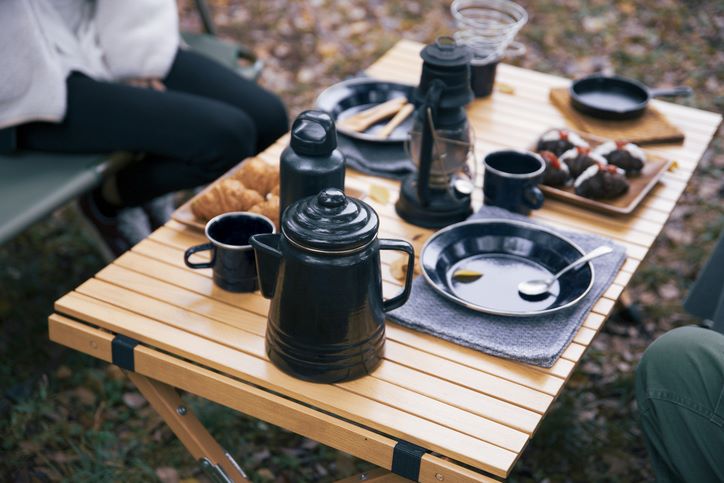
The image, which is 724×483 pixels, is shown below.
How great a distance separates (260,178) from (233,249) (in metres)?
0.41

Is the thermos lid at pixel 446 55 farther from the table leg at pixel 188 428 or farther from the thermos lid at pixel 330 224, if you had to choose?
the table leg at pixel 188 428

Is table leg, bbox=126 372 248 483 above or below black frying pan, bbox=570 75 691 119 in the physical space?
below

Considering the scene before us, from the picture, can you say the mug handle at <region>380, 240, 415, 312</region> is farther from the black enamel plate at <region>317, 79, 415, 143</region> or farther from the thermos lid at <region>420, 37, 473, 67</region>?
the black enamel plate at <region>317, 79, 415, 143</region>

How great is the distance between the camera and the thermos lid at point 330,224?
1528 mm

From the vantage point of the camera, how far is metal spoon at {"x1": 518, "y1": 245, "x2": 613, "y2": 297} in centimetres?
197

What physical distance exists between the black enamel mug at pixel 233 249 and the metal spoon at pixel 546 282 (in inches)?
23.4

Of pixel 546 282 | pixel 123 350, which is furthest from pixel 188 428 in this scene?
pixel 546 282

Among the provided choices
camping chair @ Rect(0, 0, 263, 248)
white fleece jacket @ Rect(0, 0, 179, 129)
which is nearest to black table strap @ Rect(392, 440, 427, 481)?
camping chair @ Rect(0, 0, 263, 248)

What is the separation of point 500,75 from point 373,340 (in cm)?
165

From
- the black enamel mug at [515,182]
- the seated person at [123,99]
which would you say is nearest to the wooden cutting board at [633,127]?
the black enamel mug at [515,182]

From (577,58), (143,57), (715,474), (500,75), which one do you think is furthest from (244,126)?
(577,58)

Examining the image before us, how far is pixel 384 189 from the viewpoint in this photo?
2371 millimetres

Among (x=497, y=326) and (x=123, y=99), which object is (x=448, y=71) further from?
(x=123, y=99)

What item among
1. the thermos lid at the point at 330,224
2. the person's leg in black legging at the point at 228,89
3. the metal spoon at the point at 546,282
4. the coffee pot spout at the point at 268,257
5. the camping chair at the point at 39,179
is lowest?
the camping chair at the point at 39,179
